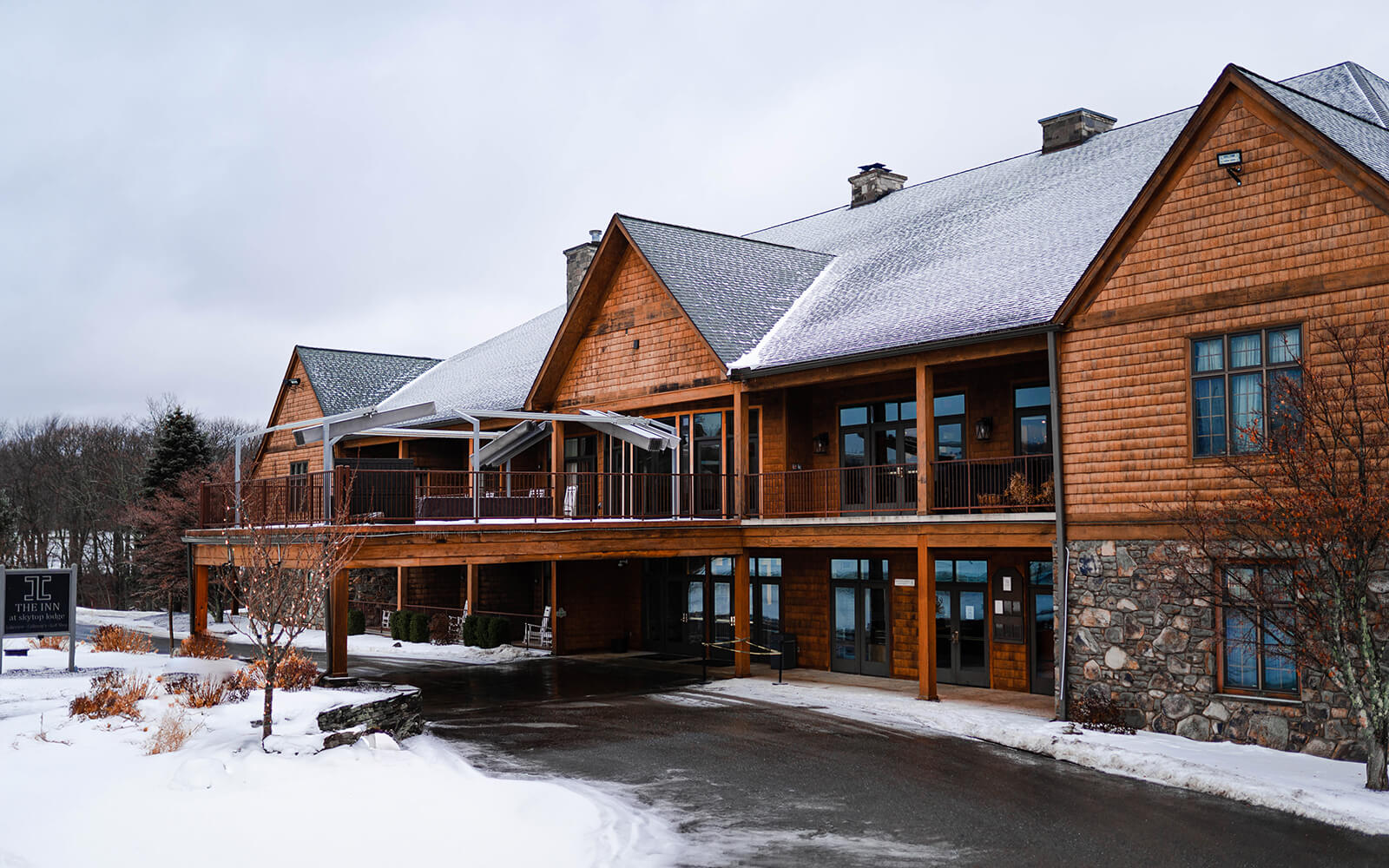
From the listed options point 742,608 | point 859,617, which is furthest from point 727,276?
point 859,617

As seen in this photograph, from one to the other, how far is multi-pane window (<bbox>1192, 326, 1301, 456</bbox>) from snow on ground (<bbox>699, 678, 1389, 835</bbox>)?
3871 mm

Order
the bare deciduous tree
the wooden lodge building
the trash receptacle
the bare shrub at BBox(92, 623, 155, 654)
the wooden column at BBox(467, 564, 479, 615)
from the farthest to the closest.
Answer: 1. the wooden column at BBox(467, 564, 479, 615)
2. the trash receptacle
3. the bare shrub at BBox(92, 623, 155, 654)
4. the wooden lodge building
5. the bare deciduous tree

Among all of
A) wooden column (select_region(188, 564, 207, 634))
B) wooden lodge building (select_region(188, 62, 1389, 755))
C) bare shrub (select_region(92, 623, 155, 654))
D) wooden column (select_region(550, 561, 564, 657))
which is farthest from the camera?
wooden column (select_region(550, 561, 564, 657))

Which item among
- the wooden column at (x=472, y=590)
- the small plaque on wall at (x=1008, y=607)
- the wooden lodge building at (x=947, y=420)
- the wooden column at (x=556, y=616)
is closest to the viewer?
the wooden lodge building at (x=947, y=420)

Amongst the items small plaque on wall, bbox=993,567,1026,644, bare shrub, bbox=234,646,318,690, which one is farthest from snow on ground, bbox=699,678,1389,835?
bare shrub, bbox=234,646,318,690

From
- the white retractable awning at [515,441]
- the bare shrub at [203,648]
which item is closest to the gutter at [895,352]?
the white retractable awning at [515,441]

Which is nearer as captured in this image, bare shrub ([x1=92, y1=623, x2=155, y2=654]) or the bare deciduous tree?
the bare deciduous tree

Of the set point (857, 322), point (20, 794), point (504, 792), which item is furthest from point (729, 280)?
point (20, 794)

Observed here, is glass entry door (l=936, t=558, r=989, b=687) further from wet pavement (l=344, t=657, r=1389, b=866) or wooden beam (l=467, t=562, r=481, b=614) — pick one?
wooden beam (l=467, t=562, r=481, b=614)

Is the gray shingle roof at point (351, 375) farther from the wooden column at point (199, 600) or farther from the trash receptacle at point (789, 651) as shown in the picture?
the trash receptacle at point (789, 651)

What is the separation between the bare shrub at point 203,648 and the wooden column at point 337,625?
3.76 m

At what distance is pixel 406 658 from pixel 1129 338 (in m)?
18.7

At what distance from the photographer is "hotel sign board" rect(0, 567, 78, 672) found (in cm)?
1781

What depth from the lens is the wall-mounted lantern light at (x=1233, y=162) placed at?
582 inches
